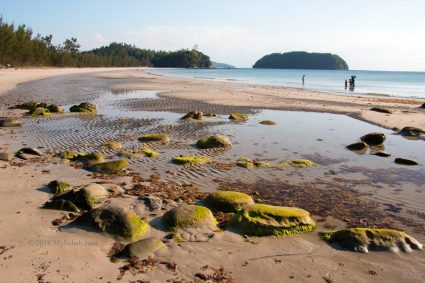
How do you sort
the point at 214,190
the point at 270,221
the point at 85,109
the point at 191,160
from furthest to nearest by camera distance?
the point at 85,109
the point at 191,160
the point at 214,190
the point at 270,221

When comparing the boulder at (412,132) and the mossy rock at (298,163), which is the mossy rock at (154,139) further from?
the boulder at (412,132)

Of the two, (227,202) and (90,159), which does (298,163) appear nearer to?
(227,202)

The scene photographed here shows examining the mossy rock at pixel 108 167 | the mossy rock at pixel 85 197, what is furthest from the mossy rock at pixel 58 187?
the mossy rock at pixel 108 167

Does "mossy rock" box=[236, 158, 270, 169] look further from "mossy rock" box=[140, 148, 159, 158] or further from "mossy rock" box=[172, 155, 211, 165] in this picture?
"mossy rock" box=[140, 148, 159, 158]

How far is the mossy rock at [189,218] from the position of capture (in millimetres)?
7414

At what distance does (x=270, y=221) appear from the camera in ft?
24.4

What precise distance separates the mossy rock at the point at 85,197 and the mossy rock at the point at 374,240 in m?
4.84

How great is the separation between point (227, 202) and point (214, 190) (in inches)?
64.9

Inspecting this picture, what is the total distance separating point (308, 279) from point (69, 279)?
11.3 ft

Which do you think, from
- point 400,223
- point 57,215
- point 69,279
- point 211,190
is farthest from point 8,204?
point 400,223

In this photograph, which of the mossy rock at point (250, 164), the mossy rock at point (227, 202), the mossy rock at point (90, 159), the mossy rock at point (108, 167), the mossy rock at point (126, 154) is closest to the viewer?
the mossy rock at point (227, 202)

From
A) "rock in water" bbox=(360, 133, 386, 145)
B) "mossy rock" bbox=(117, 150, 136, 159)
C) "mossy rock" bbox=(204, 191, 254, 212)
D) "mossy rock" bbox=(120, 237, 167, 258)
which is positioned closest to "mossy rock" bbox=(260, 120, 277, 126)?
"rock in water" bbox=(360, 133, 386, 145)

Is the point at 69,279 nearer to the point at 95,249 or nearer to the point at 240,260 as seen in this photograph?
the point at 95,249

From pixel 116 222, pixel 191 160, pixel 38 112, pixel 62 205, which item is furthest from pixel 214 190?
pixel 38 112
